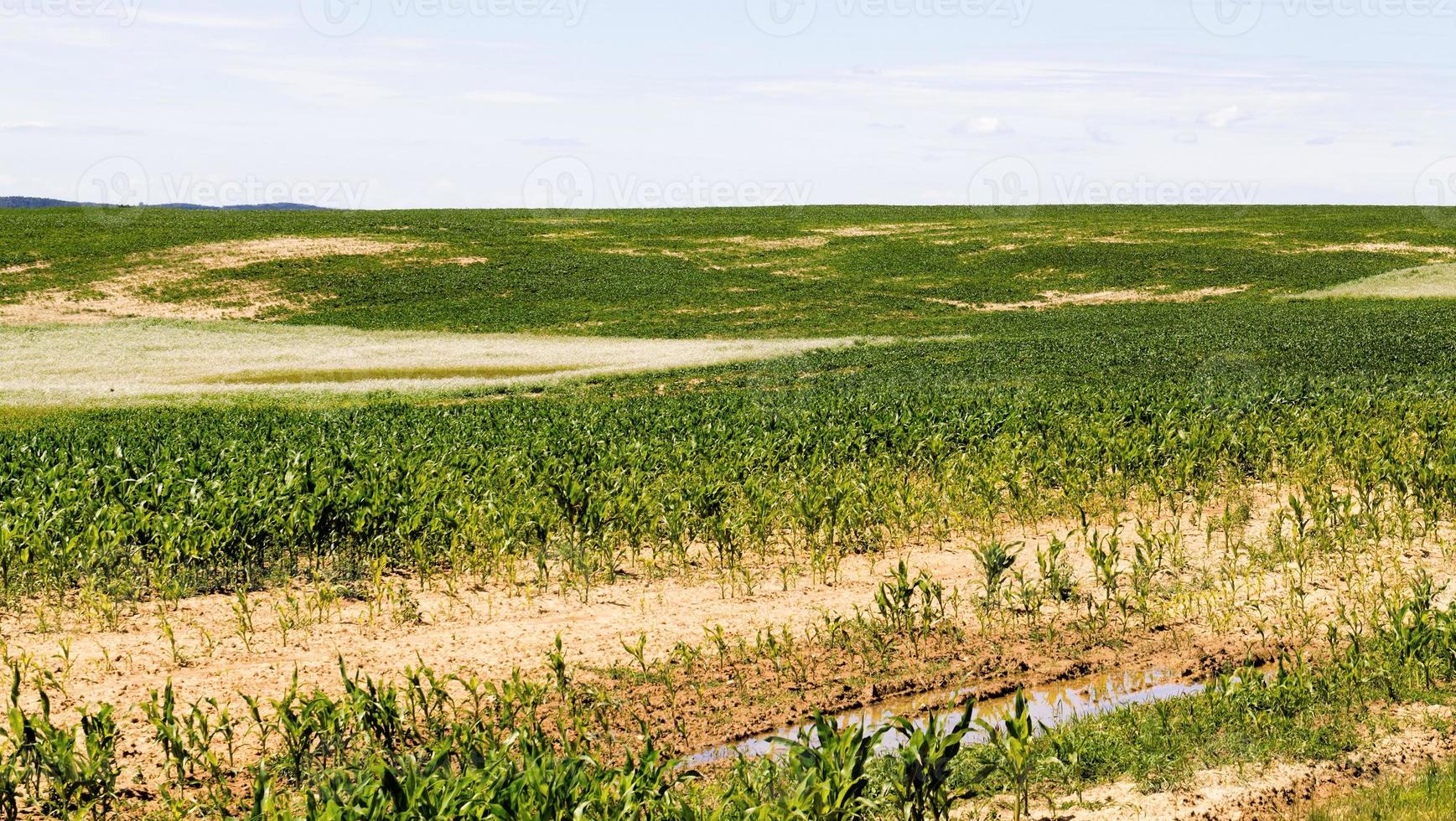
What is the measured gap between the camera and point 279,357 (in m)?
46.0

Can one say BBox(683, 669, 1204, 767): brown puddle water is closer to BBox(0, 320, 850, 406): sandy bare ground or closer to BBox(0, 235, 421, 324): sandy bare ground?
BBox(0, 320, 850, 406): sandy bare ground

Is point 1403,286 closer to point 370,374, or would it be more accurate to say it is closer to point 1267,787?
point 370,374

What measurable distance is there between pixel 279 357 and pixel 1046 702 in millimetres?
43032

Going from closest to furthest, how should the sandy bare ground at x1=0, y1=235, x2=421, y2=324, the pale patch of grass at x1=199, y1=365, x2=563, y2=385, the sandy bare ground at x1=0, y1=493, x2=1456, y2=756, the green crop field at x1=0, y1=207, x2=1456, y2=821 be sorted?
1. the green crop field at x1=0, y1=207, x2=1456, y2=821
2. the sandy bare ground at x1=0, y1=493, x2=1456, y2=756
3. the pale patch of grass at x1=199, y1=365, x2=563, y2=385
4. the sandy bare ground at x1=0, y1=235, x2=421, y2=324

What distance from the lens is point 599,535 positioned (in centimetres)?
1334

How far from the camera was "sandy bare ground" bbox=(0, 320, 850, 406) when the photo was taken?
37.2 meters

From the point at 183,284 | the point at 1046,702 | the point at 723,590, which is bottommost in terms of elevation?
the point at 1046,702

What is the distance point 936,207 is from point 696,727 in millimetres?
124644

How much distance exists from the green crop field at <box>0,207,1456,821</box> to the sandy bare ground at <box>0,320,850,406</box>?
3473mm

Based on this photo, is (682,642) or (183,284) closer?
(682,642)

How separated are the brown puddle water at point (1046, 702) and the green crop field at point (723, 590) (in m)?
0.09

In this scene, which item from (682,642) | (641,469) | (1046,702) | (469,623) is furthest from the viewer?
(641,469)

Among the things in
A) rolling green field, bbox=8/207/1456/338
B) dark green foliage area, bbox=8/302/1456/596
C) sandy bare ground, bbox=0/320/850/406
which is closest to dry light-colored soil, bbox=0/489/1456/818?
dark green foliage area, bbox=8/302/1456/596

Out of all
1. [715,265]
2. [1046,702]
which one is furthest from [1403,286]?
[1046,702]
